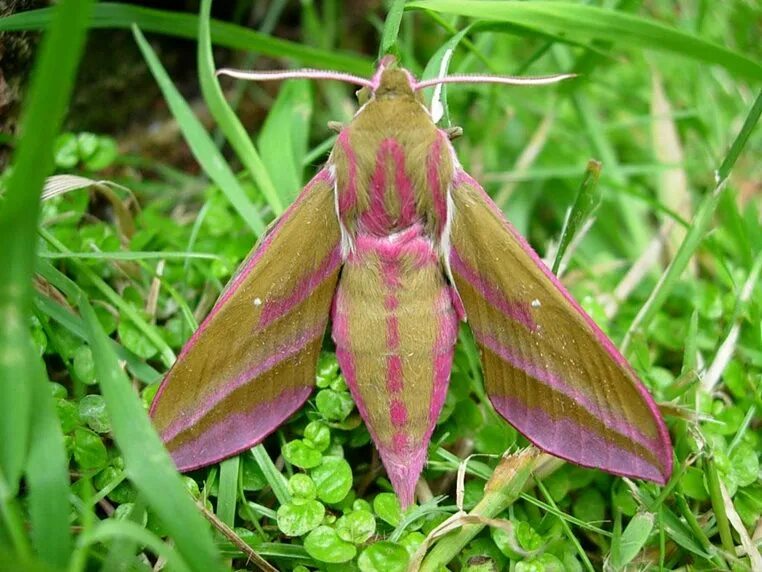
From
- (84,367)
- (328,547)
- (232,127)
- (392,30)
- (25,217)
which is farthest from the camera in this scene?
(232,127)

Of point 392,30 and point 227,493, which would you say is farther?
point 392,30

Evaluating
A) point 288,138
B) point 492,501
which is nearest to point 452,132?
point 288,138

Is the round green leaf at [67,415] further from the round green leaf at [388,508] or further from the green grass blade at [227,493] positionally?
the round green leaf at [388,508]

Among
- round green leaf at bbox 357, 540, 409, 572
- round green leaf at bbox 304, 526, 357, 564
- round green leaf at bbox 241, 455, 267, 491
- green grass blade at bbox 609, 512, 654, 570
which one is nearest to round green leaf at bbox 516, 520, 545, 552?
green grass blade at bbox 609, 512, 654, 570

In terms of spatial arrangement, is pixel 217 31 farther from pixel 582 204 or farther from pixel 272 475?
pixel 272 475

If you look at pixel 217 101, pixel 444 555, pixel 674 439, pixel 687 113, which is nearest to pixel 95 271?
pixel 217 101

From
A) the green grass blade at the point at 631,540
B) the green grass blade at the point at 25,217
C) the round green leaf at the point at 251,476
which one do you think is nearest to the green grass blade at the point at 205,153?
the round green leaf at the point at 251,476

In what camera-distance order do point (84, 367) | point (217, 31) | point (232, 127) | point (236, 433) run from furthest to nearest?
point (217, 31)
point (232, 127)
point (84, 367)
point (236, 433)
